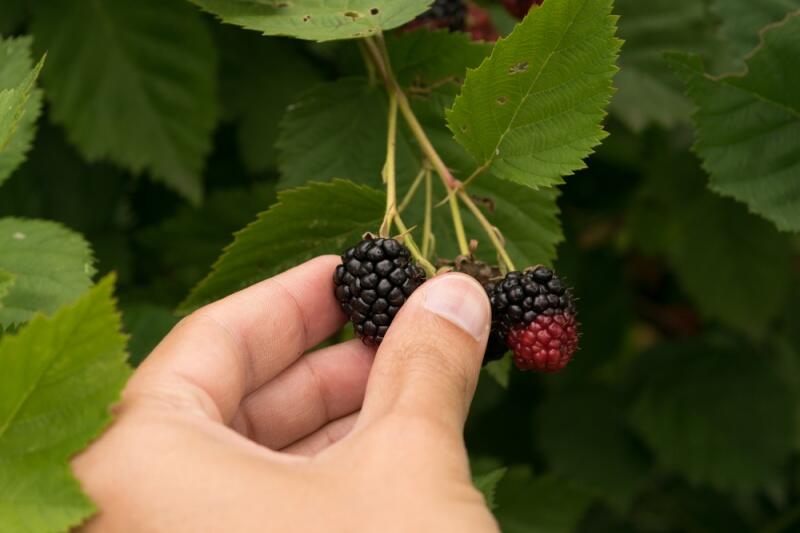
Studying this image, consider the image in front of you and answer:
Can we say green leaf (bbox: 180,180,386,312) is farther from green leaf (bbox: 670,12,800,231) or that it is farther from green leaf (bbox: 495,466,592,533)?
green leaf (bbox: 495,466,592,533)

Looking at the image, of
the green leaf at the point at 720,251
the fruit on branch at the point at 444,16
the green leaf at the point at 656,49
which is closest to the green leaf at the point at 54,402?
the fruit on branch at the point at 444,16

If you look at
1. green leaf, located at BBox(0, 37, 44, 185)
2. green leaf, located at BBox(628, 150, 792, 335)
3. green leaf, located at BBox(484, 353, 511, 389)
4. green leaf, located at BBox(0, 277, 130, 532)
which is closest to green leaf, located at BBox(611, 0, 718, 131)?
green leaf, located at BBox(628, 150, 792, 335)

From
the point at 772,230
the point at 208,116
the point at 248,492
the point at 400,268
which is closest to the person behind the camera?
the point at 248,492

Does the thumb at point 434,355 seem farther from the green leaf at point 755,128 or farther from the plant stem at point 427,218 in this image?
the green leaf at point 755,128

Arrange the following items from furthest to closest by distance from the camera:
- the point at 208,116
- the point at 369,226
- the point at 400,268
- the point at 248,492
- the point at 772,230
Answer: the point at 772,230 → the point at 208,116 → the point at 369,226 → the point at 400,268 → the point at 248,492

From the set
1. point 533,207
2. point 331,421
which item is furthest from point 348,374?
point 533,207

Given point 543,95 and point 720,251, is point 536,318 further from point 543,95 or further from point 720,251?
point 720,251

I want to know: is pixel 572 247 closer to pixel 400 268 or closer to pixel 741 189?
pixel 741 189
